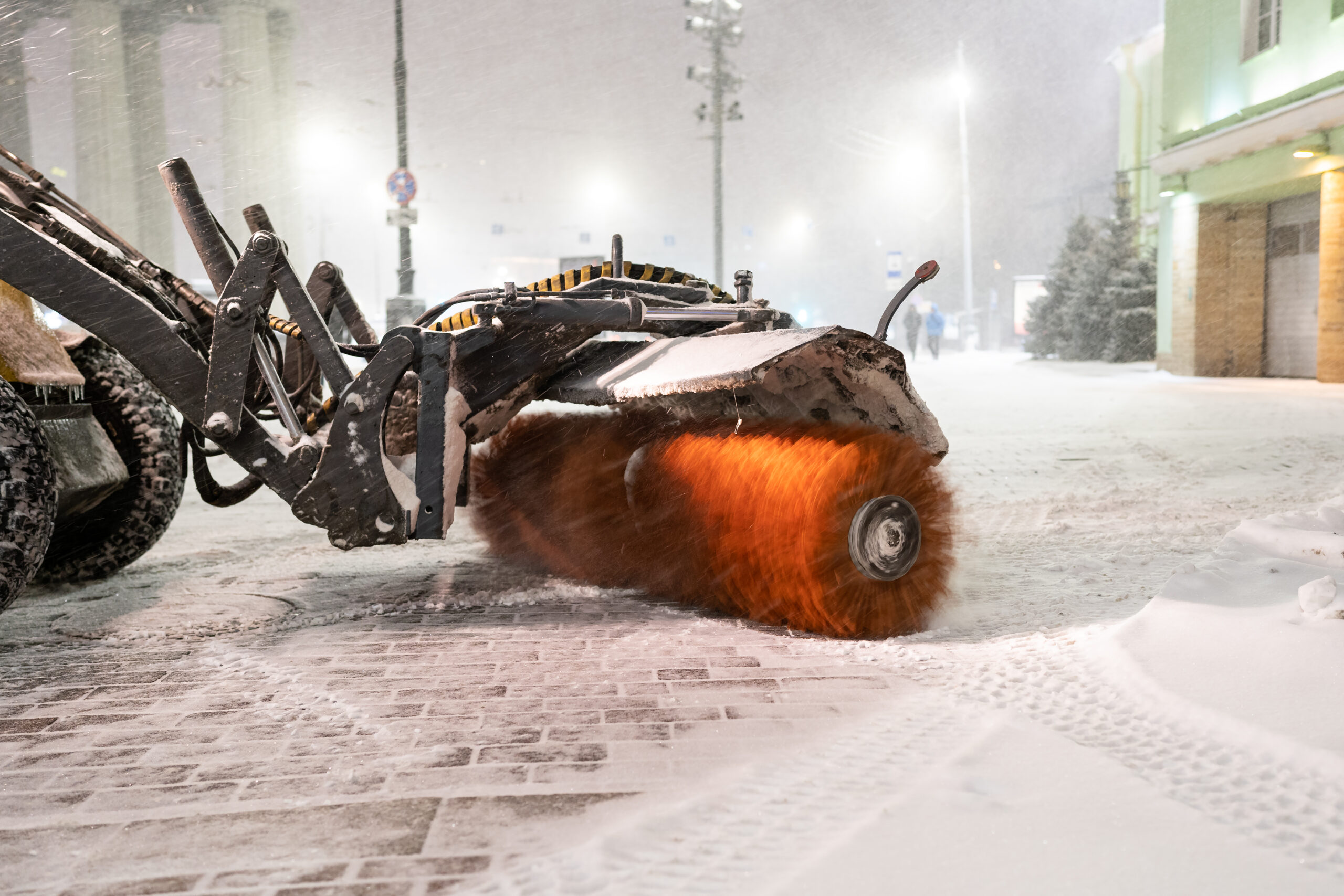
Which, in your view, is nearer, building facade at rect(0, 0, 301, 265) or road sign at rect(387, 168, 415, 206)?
road sign at rect(387, 168, 415, 206)

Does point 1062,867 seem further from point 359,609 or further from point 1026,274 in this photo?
point 1026,274

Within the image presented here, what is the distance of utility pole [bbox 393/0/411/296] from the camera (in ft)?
52.9

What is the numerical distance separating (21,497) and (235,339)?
829 mm

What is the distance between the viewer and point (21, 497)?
10.3 feet

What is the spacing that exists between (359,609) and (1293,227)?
55.9 ft

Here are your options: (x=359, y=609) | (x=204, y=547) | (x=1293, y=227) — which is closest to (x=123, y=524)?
(x=204, y=547)

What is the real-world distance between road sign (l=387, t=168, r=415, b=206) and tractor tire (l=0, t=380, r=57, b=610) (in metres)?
13.6

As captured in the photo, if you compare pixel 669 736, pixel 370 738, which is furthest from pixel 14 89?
pixel 669 736

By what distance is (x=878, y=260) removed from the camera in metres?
18.9

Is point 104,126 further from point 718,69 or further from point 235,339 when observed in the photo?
point 235,339

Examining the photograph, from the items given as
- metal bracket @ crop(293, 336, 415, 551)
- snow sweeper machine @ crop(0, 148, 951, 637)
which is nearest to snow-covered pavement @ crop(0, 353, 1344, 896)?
snow sweeper machine @ crop(0, 148, 951, 637)

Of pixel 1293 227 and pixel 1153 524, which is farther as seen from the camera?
pixel 1293 227

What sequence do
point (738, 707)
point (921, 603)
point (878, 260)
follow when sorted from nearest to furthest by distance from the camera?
point (738, 707) < point (921, 603) < point (878, 260)

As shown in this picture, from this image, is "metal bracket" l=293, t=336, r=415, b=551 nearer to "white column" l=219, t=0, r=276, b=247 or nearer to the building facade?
the building facade
